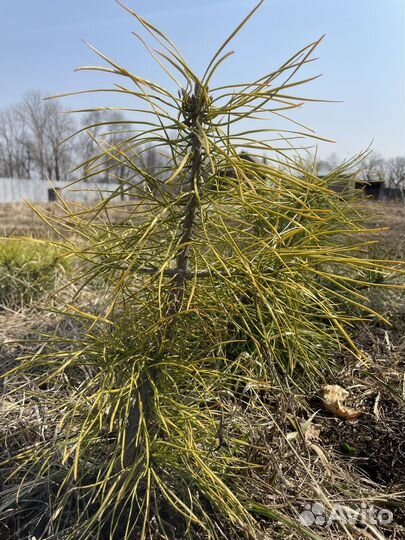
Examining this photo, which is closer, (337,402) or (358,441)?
(358,441)

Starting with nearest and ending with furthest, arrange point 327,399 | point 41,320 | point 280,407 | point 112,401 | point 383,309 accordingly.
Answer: point 112,401
point 280,407
point 327,399
point 383,309
point 41,320

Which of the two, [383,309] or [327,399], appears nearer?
[327,399]

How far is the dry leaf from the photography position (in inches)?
67.1

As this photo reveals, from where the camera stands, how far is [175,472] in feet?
4.02

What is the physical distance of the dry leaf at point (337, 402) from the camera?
1.71 metres

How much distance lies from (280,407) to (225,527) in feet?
1.22

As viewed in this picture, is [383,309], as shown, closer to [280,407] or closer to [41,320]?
[280,407]

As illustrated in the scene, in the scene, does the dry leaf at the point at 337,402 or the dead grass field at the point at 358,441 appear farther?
the dry leaf at the point at 337,402

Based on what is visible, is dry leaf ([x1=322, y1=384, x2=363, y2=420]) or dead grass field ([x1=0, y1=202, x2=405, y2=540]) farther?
dry leaf ([x1=322, y1=384, x2=363, y2=420])

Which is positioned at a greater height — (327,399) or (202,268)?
(202,268)

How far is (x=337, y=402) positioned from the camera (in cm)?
171

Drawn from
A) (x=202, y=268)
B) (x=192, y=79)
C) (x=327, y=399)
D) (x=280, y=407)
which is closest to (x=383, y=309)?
(x=327, y=399)

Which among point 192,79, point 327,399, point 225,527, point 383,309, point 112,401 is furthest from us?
point 383,309

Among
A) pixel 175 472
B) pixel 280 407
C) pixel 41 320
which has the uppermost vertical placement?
pixel 280 407
